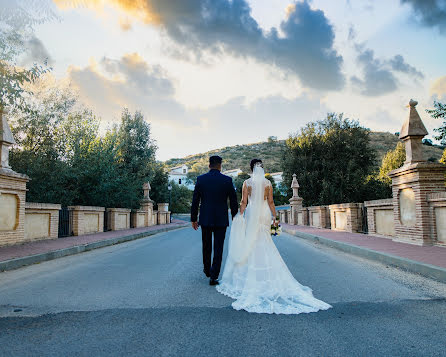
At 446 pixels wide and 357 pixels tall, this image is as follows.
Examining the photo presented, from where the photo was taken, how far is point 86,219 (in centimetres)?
1645

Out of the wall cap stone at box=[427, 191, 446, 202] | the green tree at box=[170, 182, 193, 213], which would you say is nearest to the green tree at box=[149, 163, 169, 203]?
the green tree at box=[170, 182, 193, 213]

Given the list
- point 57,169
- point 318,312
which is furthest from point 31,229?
point 318,312

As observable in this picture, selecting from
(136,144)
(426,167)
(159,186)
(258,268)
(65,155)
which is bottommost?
(258,268)

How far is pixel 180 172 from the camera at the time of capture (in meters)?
97.0

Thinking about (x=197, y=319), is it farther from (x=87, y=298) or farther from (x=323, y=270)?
(x=323, y=270)

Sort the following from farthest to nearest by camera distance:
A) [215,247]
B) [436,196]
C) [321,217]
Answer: [321,217]
[436,196]
[215,247]

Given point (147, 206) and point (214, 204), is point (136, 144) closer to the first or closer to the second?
point (147, 206)

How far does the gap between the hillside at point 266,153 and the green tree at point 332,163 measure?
38.3 metres

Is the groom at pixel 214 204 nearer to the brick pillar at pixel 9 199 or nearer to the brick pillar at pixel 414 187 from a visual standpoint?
the brick pillar at pixel 414 187

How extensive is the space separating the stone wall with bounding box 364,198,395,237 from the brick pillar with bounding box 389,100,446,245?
1051 mm

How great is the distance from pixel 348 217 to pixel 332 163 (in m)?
15.2

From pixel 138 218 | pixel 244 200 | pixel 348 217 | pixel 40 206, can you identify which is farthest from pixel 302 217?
pixel 244 200

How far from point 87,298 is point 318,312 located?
309 cm

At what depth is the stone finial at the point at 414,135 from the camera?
33.8 ft
